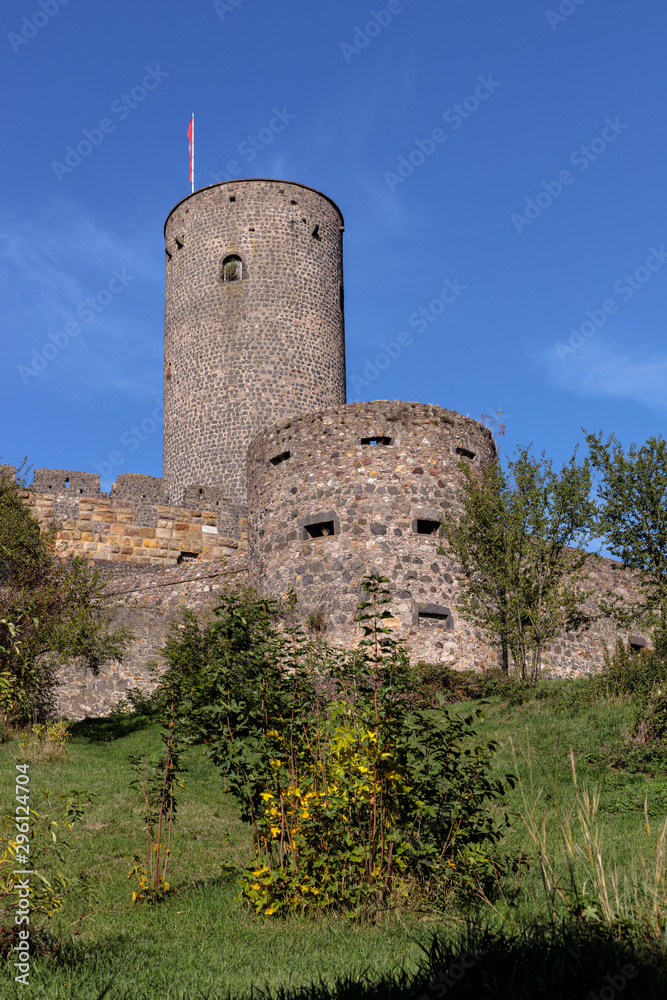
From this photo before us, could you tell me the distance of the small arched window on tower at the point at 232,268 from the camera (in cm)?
2794

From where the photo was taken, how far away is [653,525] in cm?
1603

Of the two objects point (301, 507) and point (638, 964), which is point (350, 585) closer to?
point (301, 507)

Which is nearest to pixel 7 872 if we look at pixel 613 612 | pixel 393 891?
pixel 393 891

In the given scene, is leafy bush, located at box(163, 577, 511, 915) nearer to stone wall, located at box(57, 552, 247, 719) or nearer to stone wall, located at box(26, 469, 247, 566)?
stone wall, located at box(57, 552, 247, 719)

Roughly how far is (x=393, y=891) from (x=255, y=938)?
0.95 metres

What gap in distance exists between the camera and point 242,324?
27.4 m

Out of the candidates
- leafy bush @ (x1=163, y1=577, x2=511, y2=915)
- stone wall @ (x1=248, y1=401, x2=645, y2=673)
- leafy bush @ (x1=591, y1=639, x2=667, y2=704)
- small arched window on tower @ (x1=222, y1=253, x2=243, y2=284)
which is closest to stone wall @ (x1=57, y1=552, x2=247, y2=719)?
stone wall @ (x1=248, y1=401, x2=645, y2=673)

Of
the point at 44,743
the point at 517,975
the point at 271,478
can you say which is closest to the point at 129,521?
the point at 271,478

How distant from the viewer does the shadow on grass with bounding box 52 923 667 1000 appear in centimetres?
388

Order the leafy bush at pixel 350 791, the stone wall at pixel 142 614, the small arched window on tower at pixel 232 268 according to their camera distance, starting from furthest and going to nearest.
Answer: the small arched window on tower at pixel 232 268 → the stone wall at pixel 142 614 → the leafy bush at pixel 350 791

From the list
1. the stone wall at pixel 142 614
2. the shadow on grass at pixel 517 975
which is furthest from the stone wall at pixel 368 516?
the shadow on grass at pixel 517 975

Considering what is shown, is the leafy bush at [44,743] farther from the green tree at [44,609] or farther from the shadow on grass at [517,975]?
the shadow on grass at [517,975]

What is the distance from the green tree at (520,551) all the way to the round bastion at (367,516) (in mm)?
388

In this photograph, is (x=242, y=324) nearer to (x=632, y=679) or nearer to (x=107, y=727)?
(x=107, y=727)
